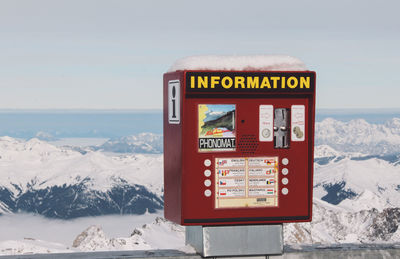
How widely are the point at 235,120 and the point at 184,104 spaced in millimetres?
518

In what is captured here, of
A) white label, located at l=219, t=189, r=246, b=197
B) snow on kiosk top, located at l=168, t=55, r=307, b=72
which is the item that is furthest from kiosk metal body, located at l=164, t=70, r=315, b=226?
snow on kiosk top, located at l=168, t=55, r=307, b=72

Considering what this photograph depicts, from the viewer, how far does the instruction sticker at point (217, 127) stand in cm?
703

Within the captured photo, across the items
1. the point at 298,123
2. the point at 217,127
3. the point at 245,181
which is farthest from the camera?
the point at 298,123

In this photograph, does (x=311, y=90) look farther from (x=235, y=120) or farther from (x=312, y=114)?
(x=235, y=120)

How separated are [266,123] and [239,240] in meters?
1.17

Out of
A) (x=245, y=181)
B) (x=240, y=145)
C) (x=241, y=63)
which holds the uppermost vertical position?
(x=241, y=63)

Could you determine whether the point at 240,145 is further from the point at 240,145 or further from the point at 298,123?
the point at 298,123

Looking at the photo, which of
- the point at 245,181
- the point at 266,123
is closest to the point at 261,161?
the point at 245,181

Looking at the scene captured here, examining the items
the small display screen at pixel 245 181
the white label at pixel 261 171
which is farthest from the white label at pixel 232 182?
the white label at pixel 261 171

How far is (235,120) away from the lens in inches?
→ 280

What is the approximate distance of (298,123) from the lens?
7.29 m

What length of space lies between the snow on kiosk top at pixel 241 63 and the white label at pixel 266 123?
0.38 m

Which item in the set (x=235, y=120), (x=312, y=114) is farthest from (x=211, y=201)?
(x=312, y=114)

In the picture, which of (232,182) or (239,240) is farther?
(239,240)
